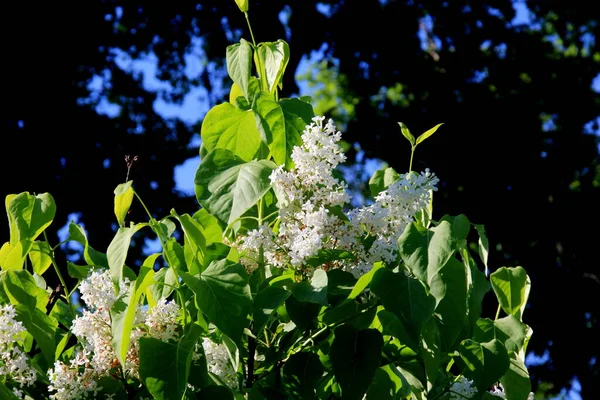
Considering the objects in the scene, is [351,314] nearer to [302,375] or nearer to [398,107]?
[302,375]

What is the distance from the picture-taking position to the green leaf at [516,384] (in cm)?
99

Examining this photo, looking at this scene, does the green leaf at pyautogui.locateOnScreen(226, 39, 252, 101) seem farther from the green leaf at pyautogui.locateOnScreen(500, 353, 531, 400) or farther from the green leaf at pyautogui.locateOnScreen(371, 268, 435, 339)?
the green leaf at pyautogui.locateOnScreen(500, 353, 531, 400)

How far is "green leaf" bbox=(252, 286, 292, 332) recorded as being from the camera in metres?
0.87

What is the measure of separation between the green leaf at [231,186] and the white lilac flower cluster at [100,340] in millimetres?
125

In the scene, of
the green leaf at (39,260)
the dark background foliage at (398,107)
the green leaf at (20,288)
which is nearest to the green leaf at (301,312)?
the green leaf at (20,288)

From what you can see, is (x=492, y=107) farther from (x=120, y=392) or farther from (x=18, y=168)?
(x=120, y=392)

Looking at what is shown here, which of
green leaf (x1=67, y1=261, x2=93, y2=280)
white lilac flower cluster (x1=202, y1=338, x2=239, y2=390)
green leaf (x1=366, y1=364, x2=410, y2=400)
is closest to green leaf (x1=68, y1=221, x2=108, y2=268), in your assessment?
green leaf (x1=67, y1=261, x2=93, y2=280)

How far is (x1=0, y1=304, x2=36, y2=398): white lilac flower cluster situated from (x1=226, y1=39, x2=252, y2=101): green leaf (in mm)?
412

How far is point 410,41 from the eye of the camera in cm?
945

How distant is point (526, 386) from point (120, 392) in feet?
1.64

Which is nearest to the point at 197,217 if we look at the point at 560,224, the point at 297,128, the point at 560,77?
the point at 297,128

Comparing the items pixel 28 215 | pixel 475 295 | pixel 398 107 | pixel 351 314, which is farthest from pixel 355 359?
pixel 398 107

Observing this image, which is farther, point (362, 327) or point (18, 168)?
point (18, 168)

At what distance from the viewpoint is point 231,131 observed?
1074 mm
